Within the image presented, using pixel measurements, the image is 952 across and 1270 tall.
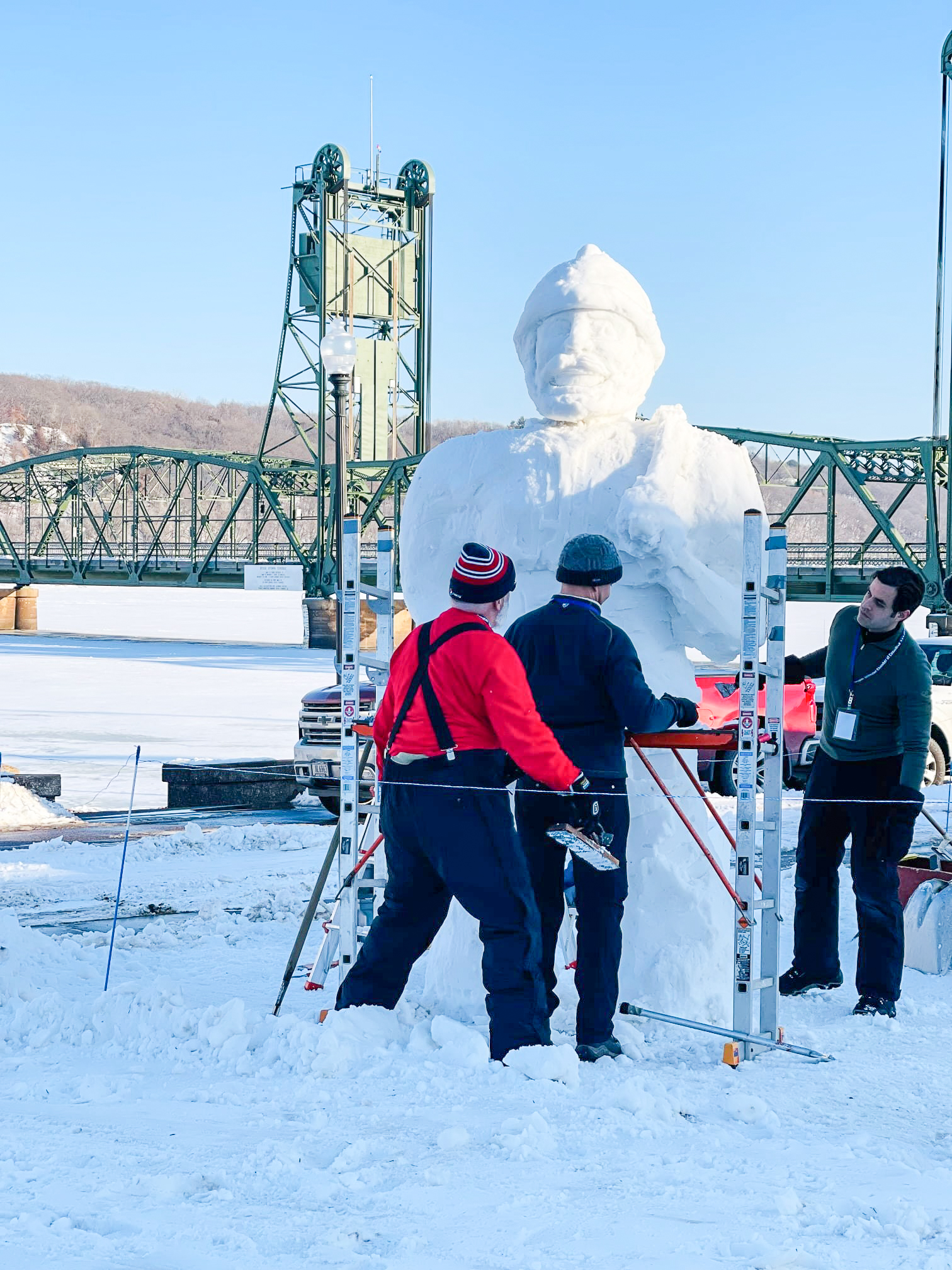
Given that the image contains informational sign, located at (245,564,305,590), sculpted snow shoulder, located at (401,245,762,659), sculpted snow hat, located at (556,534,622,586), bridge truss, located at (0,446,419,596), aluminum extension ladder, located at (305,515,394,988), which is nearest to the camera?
sculpted snow hat, located at (556,534,622,586)

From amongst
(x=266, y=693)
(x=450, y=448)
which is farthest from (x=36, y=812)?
(x=266, y=693)

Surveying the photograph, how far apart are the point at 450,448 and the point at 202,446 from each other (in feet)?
481

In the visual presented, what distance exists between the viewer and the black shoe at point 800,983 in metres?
5.30

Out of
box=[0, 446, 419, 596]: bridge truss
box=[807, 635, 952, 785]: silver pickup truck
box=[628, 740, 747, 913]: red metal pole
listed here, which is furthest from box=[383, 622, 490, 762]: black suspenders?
box=[0, 446, 419, 596]: bridge truss

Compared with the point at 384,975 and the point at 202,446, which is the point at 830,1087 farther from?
the point at 202,446

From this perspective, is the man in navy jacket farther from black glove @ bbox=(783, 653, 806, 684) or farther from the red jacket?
black glove @ bbox=(783, 653, 806, 684)

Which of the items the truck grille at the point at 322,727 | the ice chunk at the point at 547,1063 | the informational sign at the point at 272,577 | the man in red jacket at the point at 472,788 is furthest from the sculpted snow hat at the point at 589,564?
the informational sign at the point at 272,577

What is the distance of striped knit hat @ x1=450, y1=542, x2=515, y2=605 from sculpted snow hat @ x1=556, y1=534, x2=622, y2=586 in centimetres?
26

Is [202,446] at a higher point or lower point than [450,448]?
higher

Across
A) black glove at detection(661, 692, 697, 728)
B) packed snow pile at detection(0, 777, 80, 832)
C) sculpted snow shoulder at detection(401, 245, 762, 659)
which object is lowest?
packed snow pile at detection(0, 777, 80, 832)

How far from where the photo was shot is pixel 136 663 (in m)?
29.4

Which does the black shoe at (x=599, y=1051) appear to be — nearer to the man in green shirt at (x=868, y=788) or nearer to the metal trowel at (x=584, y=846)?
the metal trowel at (x=584, y=846)

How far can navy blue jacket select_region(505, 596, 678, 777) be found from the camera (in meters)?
4.32

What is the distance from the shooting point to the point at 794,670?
5.40 metres
